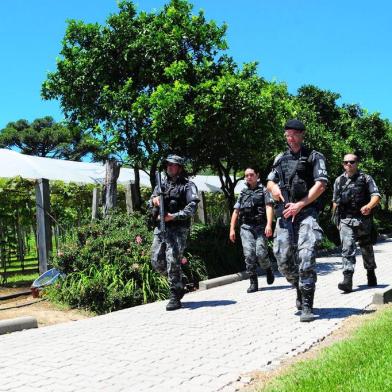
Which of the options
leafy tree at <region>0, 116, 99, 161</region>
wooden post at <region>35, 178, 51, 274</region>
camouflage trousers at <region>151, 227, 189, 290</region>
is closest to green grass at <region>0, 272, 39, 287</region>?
wooden post at <region>35, 178, 51, 274</region>

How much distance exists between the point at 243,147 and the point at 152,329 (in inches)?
230

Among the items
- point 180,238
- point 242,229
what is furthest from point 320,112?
point 180,238

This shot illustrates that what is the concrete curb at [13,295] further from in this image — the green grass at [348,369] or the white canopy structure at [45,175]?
the green grass at [348,369]

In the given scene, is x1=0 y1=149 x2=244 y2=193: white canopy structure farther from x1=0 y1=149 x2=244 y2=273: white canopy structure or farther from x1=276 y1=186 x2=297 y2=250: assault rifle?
x1=276 y1=186 x2=297 y2=250: assault rifle

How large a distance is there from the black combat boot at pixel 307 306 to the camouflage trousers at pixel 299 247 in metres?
0.05

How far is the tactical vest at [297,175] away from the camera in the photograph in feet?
19.5

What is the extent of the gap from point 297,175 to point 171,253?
7.10ft

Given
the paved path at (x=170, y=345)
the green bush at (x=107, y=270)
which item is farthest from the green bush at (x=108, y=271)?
the paved path at (x=170, y=345)

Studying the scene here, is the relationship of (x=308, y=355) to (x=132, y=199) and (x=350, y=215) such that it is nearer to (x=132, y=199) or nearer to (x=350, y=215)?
(x=350, y=215)

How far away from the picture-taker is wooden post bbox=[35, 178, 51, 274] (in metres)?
9.81

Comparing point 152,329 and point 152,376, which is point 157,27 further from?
point 152,376

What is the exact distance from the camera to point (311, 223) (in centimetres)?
591

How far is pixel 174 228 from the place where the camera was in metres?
7.34

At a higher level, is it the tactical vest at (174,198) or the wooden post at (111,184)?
the wooden post at (111,184)
